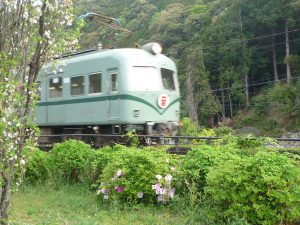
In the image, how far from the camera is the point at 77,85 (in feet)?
45.3

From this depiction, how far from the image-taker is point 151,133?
509 inches

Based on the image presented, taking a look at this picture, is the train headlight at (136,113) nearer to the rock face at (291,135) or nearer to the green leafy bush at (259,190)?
the green leafy bush at (259,190)

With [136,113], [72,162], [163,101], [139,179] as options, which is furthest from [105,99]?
[139,179]

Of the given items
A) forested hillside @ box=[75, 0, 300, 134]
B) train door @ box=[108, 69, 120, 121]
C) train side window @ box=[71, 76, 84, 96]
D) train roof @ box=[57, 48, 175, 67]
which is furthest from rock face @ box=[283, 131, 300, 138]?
train door @ box=[108, 69, 120, 121]

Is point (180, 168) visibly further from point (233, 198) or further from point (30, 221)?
point (30, 221)

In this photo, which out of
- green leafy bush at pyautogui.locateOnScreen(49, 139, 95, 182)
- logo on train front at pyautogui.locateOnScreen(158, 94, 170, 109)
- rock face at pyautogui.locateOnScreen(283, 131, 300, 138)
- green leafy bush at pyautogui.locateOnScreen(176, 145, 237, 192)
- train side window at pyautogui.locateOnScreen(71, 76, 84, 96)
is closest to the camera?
green leafy bush at pyautogui.locateOnScreen(176, 145, 237, 192)

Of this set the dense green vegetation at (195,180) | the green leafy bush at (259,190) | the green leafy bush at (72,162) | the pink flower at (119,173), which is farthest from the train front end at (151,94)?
the green leafy bush at (259,190)

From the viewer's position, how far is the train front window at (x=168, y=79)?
13641mm

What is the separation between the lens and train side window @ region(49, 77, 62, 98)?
14.4 meters

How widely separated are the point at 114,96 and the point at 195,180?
7204 mm

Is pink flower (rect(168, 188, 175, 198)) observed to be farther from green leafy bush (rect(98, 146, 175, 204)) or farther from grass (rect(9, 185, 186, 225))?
grass (rect(9, 185, 186, 225))

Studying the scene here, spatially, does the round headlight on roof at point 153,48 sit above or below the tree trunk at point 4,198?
above

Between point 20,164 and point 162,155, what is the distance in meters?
2.27

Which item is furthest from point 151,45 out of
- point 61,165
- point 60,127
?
point 61,165
